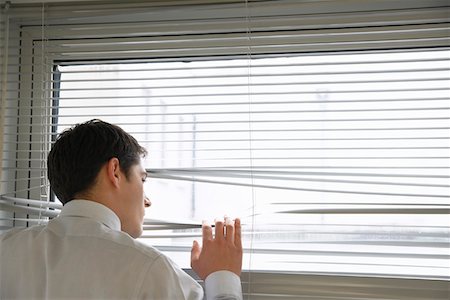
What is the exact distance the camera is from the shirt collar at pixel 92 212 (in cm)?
121

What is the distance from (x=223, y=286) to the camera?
1247 millimetres

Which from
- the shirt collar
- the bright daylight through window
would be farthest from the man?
the bright daylight through window

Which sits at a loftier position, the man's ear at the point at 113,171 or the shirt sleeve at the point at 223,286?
the man's ear at the point at 113,171

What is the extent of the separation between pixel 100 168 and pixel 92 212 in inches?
4.0

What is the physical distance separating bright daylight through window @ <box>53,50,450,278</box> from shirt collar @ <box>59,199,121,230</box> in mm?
252

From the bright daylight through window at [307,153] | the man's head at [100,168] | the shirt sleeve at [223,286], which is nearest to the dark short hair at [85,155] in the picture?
the man's head at [100,168]

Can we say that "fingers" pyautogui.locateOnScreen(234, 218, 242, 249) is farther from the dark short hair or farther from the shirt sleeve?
the dark short hair

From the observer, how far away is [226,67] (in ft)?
4.92

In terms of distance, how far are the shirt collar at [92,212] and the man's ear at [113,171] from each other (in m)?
0.06

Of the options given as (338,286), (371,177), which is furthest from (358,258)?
(371,177)

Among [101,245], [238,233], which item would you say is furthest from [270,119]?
[101,245]

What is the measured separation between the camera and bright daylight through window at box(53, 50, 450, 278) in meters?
1.37

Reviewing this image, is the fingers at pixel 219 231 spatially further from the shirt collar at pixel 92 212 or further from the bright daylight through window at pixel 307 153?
the shirt collar at pixel 92 212

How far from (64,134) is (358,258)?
2.62ft
